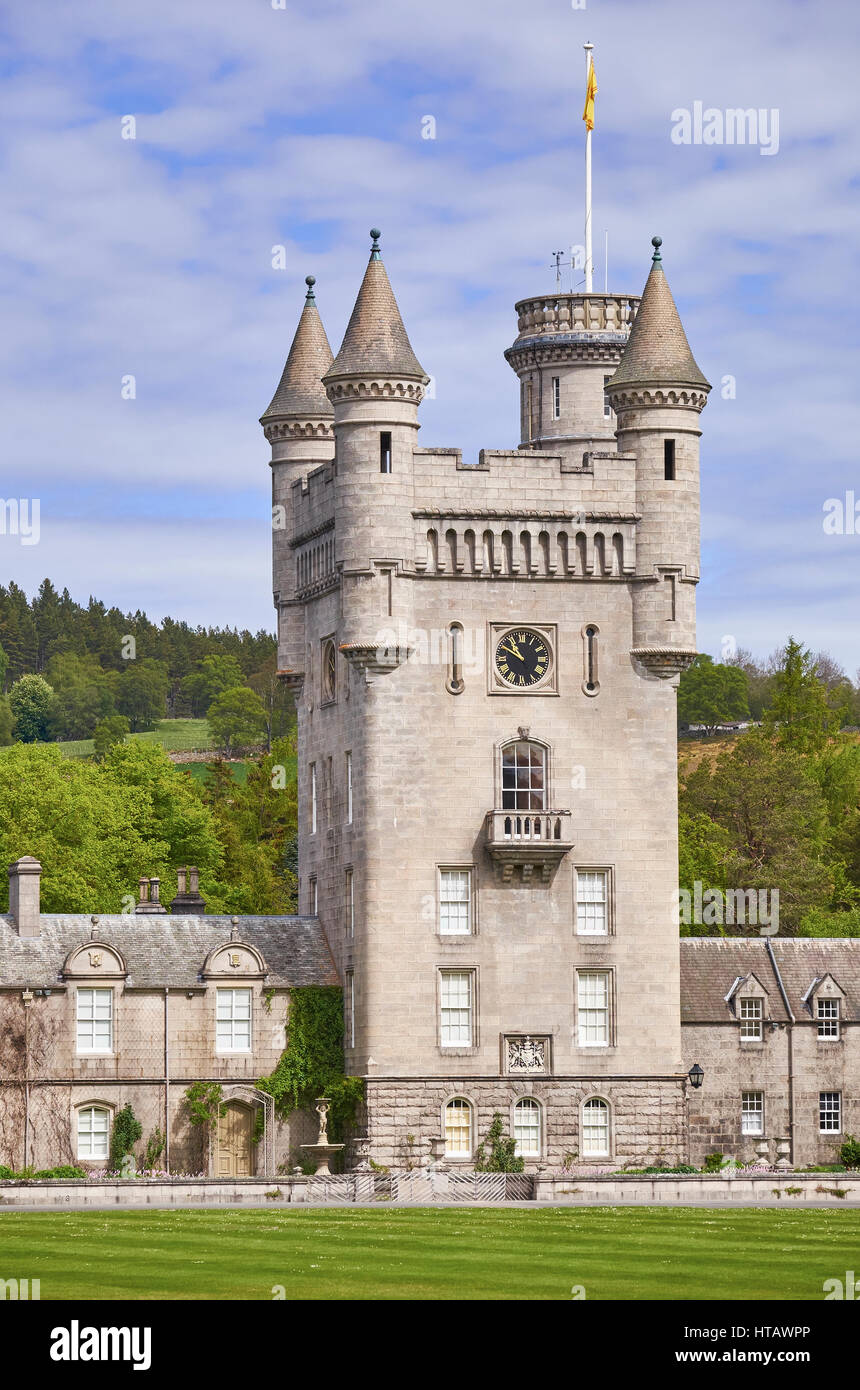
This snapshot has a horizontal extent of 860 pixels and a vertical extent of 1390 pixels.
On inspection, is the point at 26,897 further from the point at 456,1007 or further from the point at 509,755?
the point at 509,755

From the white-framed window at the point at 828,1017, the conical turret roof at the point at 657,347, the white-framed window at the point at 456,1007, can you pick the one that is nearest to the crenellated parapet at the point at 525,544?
the conical turret roof at the point at 657,347

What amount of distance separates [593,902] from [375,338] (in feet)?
50.5

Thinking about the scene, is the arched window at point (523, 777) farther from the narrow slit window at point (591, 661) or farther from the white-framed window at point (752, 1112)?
the white-framed window at point (752, 1112)

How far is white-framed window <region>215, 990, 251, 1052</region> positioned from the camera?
6275cm

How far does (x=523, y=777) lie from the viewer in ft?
210

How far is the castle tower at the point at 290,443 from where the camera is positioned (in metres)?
69.8

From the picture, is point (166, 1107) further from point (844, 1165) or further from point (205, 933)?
point (844, 1165)

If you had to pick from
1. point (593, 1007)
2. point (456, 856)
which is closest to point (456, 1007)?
point (593, 1007)

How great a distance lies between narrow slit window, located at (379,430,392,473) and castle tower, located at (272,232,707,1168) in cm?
9

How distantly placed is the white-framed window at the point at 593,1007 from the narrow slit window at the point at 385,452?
539 inches

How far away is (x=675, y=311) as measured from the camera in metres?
66.4

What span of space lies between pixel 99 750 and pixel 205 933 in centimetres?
10909
